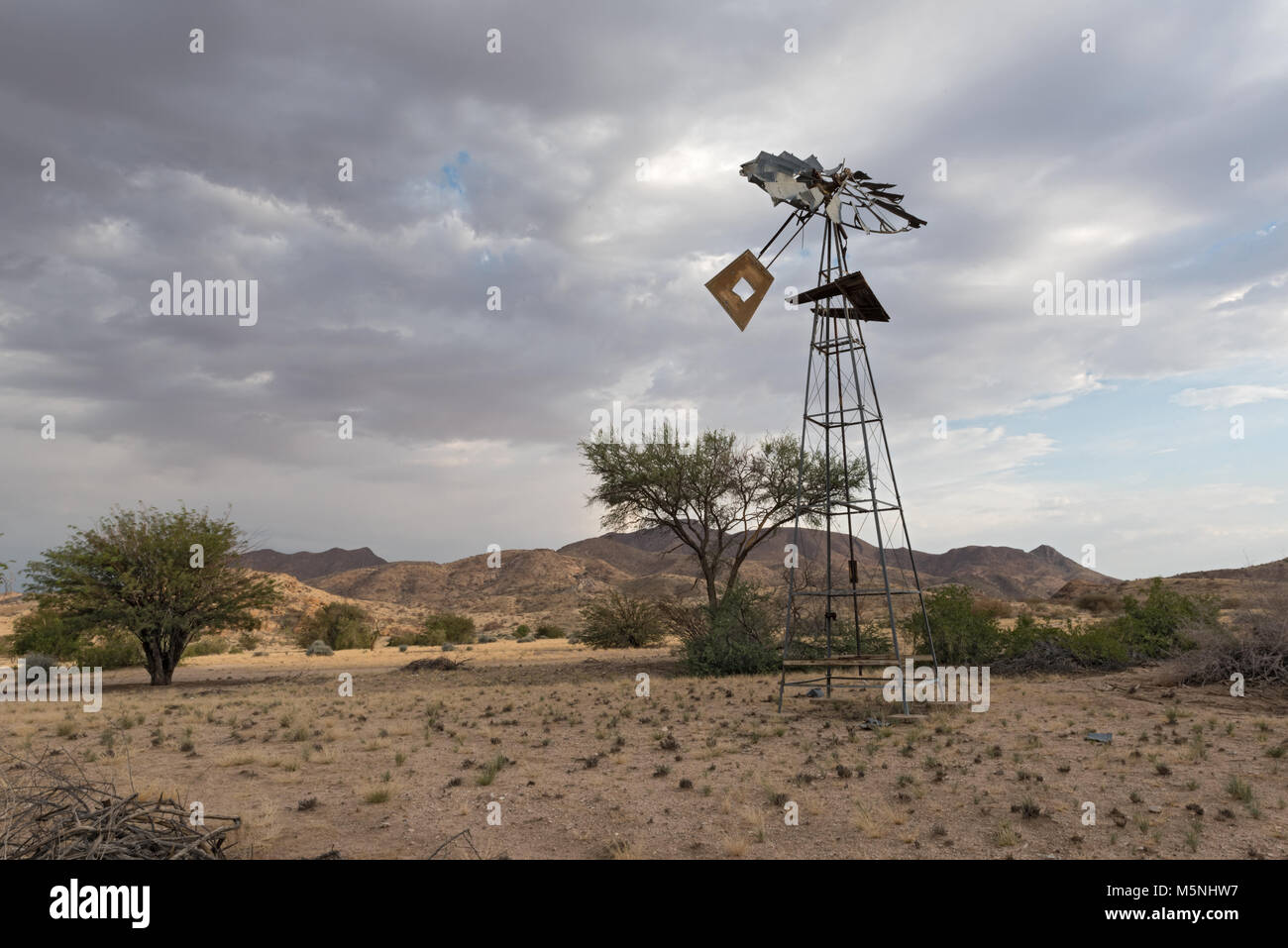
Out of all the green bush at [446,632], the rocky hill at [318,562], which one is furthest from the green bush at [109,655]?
the rocky hill at [318,562]

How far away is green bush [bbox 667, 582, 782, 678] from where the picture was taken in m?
20.5

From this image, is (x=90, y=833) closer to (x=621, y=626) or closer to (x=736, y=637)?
(x=736, y=637)

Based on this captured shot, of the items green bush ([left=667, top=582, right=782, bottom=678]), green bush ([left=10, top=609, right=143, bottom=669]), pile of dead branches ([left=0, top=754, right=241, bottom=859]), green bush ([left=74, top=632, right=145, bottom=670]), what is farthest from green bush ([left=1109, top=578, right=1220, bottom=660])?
green bush ([left=74, top=632, right=145, bottom=670])

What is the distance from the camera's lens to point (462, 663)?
2783 cm

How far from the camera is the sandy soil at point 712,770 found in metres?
6.64

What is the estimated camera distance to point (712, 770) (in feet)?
30.2

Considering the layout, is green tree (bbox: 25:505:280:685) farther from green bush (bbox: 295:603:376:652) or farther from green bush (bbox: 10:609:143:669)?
green bush (bbox: 295:603:376:652)

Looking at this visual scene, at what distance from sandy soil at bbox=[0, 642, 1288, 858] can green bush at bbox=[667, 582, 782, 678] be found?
351 cm

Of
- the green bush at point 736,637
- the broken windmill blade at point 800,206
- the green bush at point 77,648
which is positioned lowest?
the green bush at point 77,648

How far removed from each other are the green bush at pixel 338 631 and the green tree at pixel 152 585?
18208mm

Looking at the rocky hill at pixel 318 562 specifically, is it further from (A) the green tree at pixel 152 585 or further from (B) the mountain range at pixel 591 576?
(A) the green tree at pixel 152 585

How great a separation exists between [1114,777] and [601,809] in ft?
18.3

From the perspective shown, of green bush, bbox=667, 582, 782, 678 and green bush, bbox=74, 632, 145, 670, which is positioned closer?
green bush, bbox=667, 582, 782, 678
